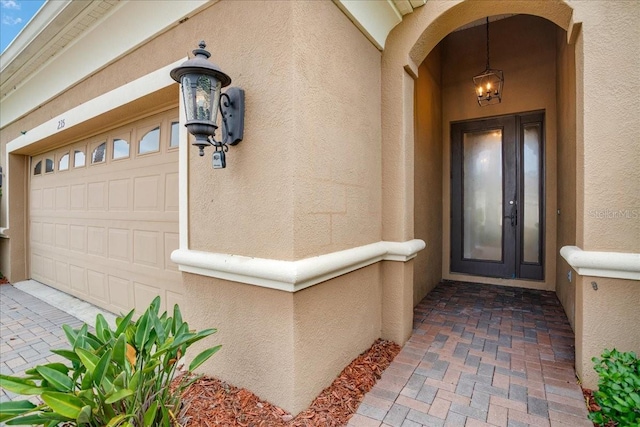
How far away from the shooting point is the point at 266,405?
196cm

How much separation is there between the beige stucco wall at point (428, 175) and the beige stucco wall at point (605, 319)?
1.83 metres

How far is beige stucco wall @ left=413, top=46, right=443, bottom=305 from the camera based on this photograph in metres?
3.97

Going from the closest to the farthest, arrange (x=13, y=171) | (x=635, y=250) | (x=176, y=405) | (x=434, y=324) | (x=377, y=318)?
(x=176, y=405) < (x=635, y=250) < (x=377, y=318) < (x=434, y=324) < (x=13, y=171)

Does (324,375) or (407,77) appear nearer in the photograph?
(324,375)

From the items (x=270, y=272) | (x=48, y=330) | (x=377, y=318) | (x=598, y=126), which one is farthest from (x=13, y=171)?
(x=598, y=126)

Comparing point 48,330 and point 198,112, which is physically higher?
point 198,112

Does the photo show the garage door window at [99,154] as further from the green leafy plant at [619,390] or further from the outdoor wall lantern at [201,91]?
the green leafy plant at [619,390]

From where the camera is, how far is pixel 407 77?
9.36ft

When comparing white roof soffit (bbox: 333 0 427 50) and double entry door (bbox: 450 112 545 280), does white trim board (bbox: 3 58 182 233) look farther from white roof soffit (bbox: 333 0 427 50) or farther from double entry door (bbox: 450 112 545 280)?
double entry door (bbox: 450 112 545 280)

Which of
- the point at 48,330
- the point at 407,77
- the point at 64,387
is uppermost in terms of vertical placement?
the point at 407,77

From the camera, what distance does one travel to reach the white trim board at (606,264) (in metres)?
1.97

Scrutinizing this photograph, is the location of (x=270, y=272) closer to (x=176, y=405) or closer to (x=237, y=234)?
(x=237, y=234)

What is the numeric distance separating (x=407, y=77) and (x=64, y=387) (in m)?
3.22

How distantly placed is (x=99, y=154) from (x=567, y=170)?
564cm
